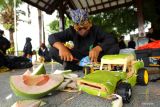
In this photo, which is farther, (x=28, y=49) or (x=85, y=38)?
(x=28, y=49)

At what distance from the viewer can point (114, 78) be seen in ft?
9.61

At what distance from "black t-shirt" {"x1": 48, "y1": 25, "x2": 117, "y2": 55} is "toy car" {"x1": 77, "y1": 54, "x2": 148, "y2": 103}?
2.99 feet

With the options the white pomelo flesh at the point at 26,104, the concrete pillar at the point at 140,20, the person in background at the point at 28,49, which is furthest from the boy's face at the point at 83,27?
the person in background at the point at 28,49

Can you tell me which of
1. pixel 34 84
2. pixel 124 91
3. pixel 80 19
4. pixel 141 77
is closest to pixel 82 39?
pixel 80 19

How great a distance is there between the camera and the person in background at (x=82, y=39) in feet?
14.6

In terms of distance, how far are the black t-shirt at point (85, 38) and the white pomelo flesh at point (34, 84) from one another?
118 centimetres

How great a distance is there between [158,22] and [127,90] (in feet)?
38.5

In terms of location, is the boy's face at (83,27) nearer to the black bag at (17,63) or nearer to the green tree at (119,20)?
the black bag at (17,63)

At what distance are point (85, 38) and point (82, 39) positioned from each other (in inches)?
2.3

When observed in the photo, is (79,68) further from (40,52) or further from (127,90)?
(40,52)

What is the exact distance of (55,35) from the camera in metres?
4.70

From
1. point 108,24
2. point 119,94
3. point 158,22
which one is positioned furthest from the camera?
point 108,24

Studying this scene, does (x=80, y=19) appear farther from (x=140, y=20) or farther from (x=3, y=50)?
(x=140, y=20)

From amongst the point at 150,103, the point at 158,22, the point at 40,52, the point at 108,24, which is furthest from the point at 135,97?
the point at 108,24
